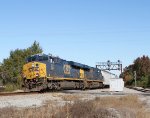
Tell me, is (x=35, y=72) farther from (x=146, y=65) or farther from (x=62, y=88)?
(x=146, y=65)

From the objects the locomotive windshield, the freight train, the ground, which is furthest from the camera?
the locomotive windshield

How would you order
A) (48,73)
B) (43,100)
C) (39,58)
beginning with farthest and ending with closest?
(39,58), (48,73), (43,100)

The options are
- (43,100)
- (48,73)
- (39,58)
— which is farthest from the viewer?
(39,58)

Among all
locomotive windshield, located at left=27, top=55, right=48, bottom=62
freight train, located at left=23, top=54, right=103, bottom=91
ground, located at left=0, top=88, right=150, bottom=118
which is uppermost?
locomotive windshield, located at left=27, top=55, right=48, bottom=62

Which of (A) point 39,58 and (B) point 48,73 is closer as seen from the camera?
(B) point 48,73

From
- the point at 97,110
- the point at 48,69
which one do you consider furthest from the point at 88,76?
the point at 97,110

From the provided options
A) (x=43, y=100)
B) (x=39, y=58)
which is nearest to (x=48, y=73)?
(x=39, y=58)

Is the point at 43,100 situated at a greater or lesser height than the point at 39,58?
lesser

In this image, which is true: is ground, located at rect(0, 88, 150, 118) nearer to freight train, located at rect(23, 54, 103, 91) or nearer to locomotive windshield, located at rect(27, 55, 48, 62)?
freight train, located at rect(23, 54, 103, 91)

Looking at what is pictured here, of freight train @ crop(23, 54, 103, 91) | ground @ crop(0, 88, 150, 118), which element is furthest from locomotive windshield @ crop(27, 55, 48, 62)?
ground @ crop(0, 88, 150, 118)

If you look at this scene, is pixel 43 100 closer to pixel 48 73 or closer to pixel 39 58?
pixel 48 73

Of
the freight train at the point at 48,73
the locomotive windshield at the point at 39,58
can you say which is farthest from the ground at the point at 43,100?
the locomotive windshield at the point at 39,58

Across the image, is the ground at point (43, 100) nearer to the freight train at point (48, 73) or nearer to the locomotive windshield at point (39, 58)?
the freight train at point (48, 73)

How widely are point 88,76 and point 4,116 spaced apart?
128 ft
